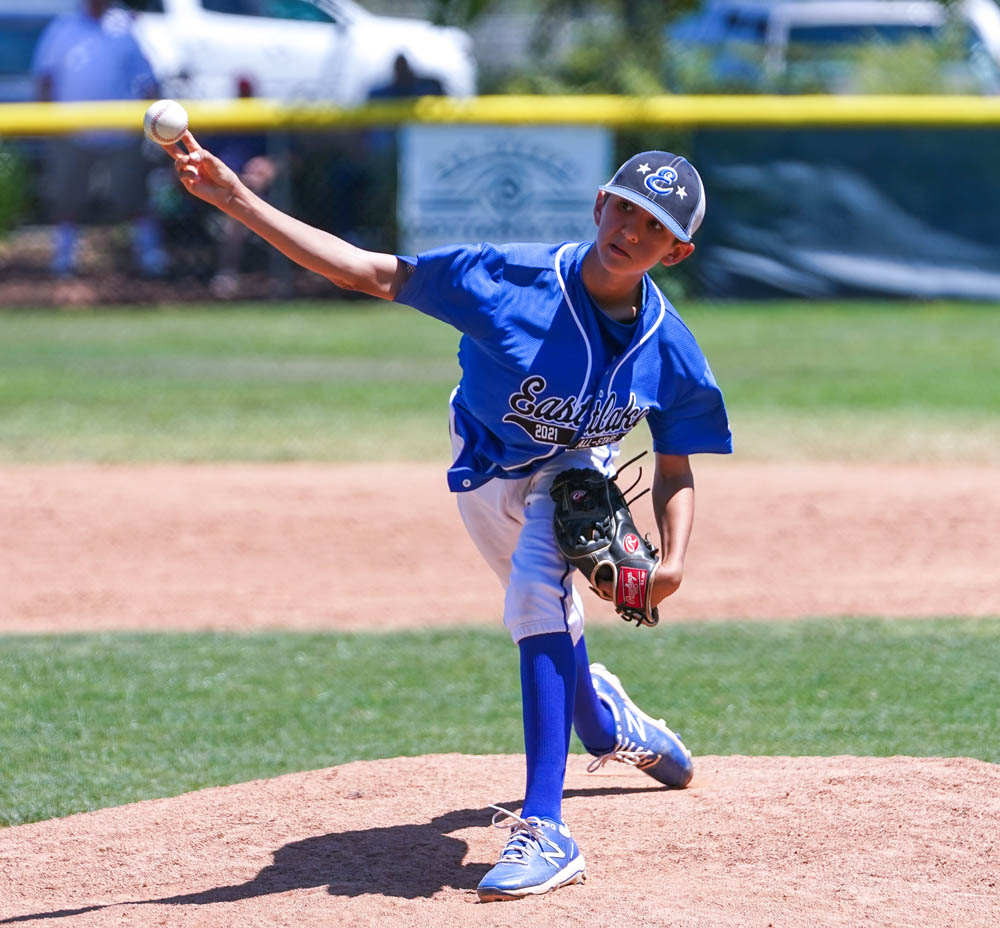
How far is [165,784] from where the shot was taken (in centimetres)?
408

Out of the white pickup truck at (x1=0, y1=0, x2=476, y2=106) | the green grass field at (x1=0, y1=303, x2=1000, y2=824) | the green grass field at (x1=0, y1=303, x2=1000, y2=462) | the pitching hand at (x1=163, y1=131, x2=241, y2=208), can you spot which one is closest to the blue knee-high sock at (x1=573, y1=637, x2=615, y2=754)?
the green grass field at (x1=0, y1=303, x2=1000, y2=824)

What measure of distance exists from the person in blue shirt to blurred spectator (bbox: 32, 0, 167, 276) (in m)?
9.77

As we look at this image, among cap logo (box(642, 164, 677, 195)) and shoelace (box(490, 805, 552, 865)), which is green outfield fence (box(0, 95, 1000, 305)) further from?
shoelace (box(490, 805, 552, 865))

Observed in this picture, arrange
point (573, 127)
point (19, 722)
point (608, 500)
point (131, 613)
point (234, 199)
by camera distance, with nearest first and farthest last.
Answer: point (234, 199)
point (608, 500)
point (19, 722)
point (131, 613)
point (573, 127)

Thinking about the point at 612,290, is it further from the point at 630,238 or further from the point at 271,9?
the point at 271,9

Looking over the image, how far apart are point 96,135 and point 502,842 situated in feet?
33.2

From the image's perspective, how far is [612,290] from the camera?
3316mm

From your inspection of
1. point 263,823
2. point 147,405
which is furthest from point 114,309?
point 263,823

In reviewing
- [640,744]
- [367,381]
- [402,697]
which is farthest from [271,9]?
[640,744]

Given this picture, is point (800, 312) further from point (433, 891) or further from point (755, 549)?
point (433, 891)

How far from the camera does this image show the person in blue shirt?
3.16m

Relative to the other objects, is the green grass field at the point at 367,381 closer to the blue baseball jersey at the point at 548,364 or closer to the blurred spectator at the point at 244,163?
the blurred spectator at the point at 244,163

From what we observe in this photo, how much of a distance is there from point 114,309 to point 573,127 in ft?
13.3

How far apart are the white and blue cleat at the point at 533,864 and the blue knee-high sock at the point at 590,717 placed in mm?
513
